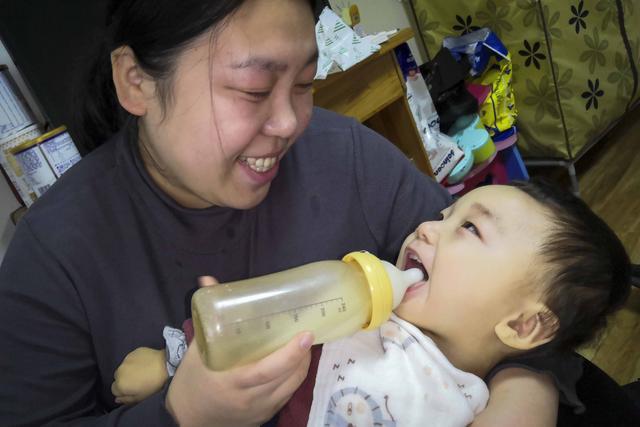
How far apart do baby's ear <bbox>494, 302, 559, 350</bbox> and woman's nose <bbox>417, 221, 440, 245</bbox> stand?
225 millimetres

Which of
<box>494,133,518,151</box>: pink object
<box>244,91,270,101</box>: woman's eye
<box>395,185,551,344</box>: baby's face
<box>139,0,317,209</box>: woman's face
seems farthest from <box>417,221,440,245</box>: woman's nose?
<box>494,133,518,151</box>: pink object

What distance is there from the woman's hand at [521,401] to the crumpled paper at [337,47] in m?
1.17

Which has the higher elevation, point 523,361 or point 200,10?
point 200,10

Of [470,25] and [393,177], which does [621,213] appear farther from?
[393,177]

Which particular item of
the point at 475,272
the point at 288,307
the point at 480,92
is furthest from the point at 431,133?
the point at 288,307

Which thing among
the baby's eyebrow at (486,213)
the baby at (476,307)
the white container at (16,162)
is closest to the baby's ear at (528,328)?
the baby at (476,307)

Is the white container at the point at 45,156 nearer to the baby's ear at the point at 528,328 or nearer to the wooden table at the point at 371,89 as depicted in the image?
the wooden table at the point at 371,89

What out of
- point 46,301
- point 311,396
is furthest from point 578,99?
point 46,301

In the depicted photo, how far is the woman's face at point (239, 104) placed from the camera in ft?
2.54

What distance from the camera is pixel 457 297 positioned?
1.05 m

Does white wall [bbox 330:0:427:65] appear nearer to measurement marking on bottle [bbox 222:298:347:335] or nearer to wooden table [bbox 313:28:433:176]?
wooden table [bbox 313:28:433:176]

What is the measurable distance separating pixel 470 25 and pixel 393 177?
1.99 m

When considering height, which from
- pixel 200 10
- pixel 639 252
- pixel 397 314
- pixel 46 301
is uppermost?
pixel 200 10

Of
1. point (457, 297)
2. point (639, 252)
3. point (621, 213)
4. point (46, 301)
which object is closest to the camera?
point (46, 301)
